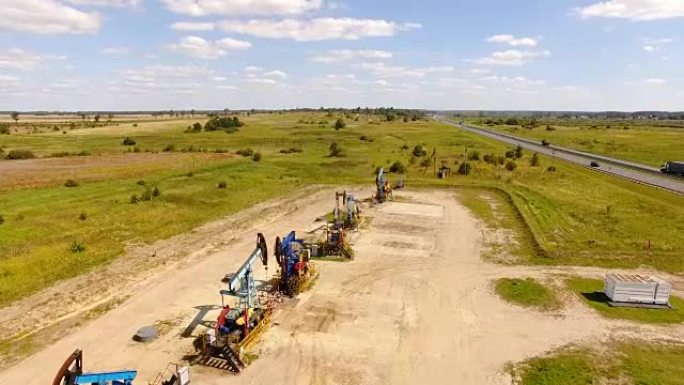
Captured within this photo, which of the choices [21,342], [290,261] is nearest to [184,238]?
[290,261]

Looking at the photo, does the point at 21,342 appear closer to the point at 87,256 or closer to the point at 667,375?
the point at 87,256

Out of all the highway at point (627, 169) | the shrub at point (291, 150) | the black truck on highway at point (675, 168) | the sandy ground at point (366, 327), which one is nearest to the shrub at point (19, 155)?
the shrub at point (291, 150)

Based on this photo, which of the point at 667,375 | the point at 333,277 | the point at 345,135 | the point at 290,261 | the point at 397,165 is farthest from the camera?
the point at 345,135

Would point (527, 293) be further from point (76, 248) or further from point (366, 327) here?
point (76, 248)

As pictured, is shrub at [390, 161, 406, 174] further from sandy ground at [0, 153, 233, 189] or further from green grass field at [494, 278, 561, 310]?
green grass field at [494, 278, 561, 310]

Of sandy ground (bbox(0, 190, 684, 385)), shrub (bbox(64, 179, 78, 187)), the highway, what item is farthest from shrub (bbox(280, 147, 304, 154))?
sandy ground (bbox(0, 190, 684, 385))

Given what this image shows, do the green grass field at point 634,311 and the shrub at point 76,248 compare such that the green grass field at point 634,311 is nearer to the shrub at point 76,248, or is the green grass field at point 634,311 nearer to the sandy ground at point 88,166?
the shrub at point 76,248
